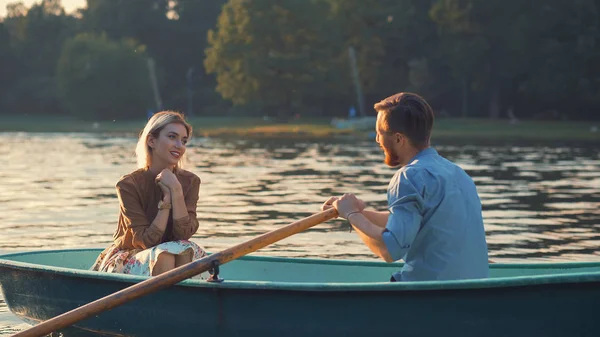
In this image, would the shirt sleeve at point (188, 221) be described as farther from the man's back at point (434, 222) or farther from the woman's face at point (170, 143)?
the man's back at point (434, 222)

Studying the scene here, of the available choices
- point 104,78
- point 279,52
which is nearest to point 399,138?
point 279,52

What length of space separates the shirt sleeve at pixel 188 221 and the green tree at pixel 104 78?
6493 centimetres

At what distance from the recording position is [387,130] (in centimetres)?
566

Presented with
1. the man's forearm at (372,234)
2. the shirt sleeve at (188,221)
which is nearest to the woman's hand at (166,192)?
the shirt sleeve at (188,221)

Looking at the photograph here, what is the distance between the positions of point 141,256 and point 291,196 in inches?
425

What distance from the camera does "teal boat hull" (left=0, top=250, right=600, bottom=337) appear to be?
5781mm

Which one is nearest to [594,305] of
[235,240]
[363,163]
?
[235,240]

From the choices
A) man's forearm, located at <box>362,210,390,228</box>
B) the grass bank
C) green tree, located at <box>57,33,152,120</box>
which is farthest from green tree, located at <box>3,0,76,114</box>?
man's forearm, located at <box>362,210,390,228</box>

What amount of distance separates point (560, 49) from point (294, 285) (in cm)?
5159

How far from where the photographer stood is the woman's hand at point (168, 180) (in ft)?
22.5

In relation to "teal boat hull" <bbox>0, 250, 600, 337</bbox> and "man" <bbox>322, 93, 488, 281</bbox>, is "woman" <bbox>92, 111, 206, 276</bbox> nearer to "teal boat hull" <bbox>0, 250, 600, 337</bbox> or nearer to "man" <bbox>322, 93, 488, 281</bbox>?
"teal boat hull" <bbox>0, 250, 600, 337</bbox>

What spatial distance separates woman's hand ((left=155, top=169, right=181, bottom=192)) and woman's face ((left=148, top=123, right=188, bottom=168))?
124mm

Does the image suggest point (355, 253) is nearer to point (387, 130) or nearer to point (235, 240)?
point (235, 240)

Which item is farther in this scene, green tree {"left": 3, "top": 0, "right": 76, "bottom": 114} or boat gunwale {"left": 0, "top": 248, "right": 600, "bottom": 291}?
green tree {"left": 3, "top": 0, "right": 76, "bottom": 114}
